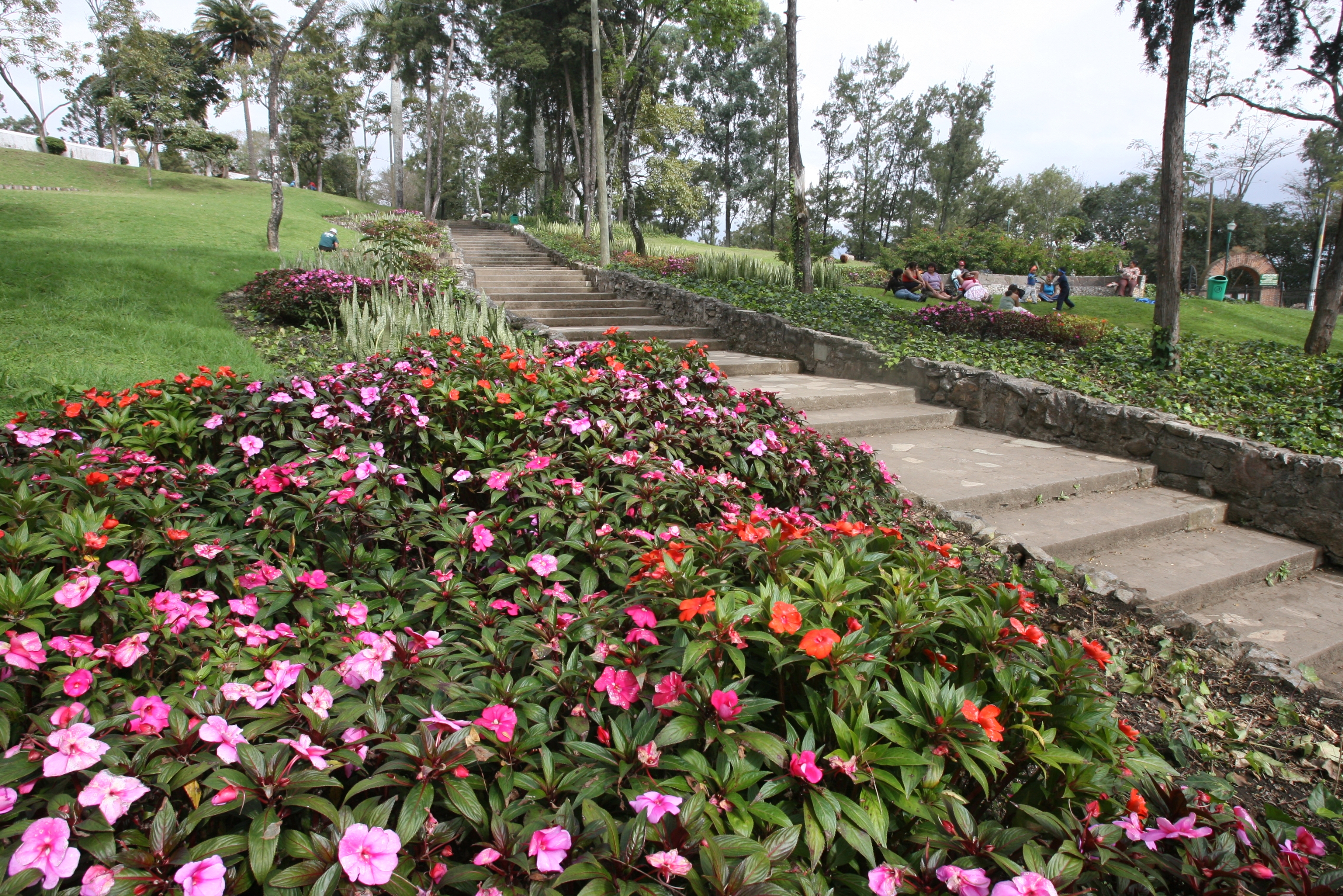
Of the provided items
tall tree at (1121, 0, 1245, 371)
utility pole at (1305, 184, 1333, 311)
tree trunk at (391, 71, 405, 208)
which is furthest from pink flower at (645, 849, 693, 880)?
utility pole at (1305, 184, 1333, 311)

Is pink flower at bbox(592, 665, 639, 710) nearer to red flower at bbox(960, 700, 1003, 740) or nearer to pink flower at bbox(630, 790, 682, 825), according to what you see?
pink flower at bbox(630, 790, 682, 825)

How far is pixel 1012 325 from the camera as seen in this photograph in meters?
8.40

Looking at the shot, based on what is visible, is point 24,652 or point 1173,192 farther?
point 1173,192

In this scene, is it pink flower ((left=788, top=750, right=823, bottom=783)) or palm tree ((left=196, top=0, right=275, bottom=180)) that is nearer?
pink flower ((left=788, top=750, right=823, bottom=783))

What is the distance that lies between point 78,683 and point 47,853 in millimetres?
400

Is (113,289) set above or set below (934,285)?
below

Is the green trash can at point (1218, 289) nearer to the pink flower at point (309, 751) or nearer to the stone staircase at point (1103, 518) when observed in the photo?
the stone staircase at point (1103, 518)

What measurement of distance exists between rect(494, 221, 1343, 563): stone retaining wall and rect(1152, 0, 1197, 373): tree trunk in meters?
1.88

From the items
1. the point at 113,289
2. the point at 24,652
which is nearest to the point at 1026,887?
the point at 24,652

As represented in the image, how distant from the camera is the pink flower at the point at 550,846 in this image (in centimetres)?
98

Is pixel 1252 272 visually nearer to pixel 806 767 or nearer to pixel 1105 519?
pixel 1105 519

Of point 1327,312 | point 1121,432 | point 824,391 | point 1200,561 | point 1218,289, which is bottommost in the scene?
point 1200,561

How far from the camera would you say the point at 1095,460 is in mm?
5020

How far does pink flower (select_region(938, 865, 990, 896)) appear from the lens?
3.34 feet
